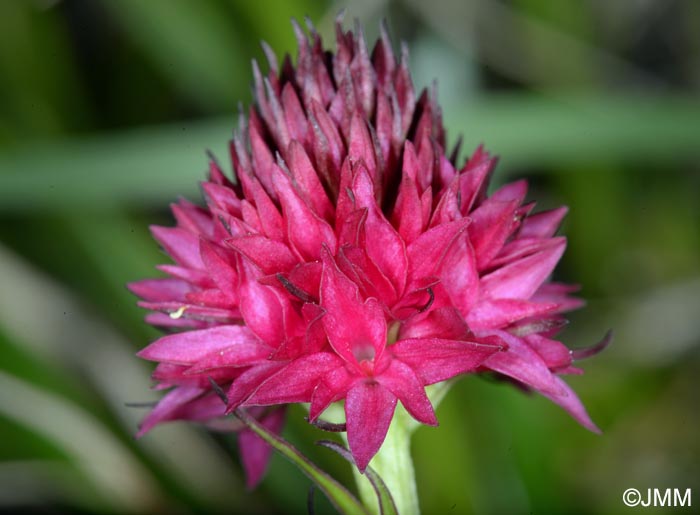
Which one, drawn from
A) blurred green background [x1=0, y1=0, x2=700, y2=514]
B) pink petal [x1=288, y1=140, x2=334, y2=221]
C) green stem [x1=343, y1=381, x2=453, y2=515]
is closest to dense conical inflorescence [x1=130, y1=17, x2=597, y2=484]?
pink petal [x1=288, y1=140, x2=334, y2=221]

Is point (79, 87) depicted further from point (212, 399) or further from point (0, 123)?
point (212, 399)

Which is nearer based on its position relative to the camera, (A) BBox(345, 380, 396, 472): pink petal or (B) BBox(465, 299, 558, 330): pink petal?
(A) BBox(345, 380, 396, 472): pink petal

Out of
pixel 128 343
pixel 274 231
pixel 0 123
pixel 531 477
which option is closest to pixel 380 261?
pixel 274 231

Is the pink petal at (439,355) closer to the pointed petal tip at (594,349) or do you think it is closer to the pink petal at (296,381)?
the pink petal at (296,381)

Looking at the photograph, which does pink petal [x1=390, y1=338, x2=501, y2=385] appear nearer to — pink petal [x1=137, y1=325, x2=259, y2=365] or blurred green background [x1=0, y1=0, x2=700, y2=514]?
pink petal [x1=137, y1=325, x2=259, y2=365]

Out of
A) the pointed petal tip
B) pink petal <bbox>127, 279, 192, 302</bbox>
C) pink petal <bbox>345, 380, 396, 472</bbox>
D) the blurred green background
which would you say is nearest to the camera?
pink petal <bbox>345, 380, 396, 472</bbox>

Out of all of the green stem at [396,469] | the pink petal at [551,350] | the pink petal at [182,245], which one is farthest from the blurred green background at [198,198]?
the pink petal at [182,245]
